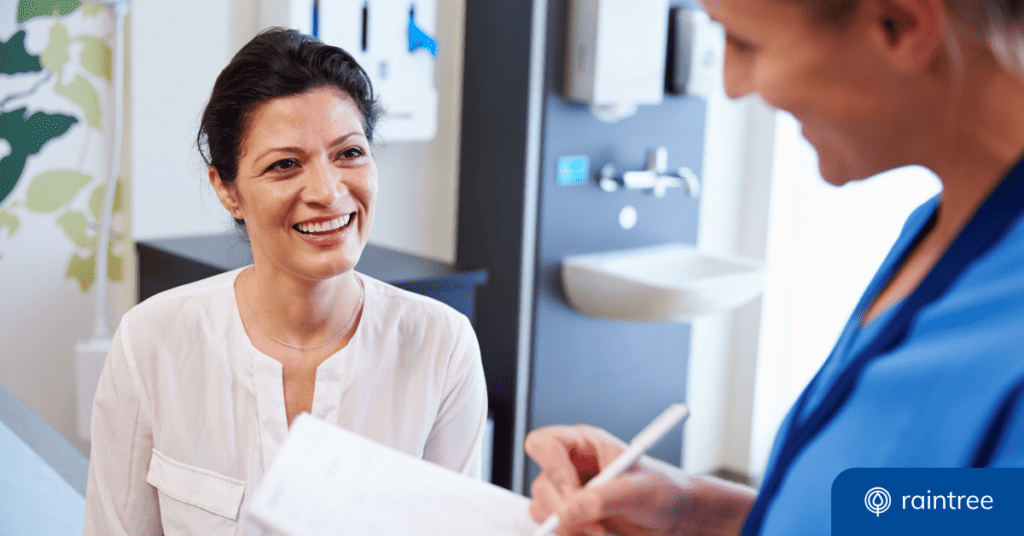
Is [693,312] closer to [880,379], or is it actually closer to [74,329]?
[74,329]

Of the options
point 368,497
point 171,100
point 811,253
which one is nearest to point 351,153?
point 368,497

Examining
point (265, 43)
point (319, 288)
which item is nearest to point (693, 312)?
point (319, 288)

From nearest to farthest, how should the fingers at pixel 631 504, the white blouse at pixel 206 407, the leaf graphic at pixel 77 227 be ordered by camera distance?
the fingers at pixel 631 504, the white blouse at pixel 206 407, the leaf graphic at pixel 77 227

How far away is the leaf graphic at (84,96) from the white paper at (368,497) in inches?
55.7

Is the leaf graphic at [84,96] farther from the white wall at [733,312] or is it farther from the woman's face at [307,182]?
the white wall at [733,312]

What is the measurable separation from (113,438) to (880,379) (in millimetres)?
1113

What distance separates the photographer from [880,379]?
424mm

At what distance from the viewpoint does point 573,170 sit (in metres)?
2.50

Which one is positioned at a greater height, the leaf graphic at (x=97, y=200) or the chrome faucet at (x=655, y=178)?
the chrome faucet at (x=655, y=178)

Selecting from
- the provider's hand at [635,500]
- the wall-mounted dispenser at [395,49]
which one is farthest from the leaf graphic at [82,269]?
the provider's hand at [635,500]

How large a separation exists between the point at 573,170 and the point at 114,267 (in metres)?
1.20

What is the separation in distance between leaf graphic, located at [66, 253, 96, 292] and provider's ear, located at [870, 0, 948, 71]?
1.94 m

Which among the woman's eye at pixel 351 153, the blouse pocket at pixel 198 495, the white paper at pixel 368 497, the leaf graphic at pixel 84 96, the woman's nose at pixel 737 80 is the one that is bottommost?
the blouse pocket at pixel 198 495

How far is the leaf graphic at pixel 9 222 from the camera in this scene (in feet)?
6.21
